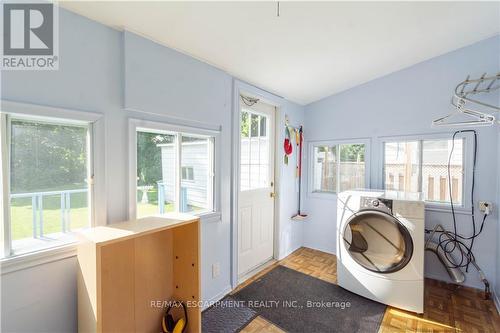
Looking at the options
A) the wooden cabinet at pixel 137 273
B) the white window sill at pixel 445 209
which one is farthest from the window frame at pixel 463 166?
the wooden cabinet at pixel 137 273

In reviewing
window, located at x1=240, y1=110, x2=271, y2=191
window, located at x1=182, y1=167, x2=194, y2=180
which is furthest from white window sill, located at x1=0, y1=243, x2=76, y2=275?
window, located at x1=240, y1=110, x2=271, y2=191

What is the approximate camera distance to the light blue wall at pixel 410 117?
2.25m

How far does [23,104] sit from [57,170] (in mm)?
368

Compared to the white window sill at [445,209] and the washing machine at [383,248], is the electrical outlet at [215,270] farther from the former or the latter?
the white window sill at [445,209]

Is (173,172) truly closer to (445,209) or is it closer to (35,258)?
(35,258)

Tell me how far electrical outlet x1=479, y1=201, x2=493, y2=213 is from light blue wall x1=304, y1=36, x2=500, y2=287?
61 millimetres

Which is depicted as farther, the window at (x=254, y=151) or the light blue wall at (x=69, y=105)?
the window at (x=254, y=151)

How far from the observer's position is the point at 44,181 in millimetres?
1217

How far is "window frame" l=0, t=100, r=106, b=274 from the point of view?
1074 mm

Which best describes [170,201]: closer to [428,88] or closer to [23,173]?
[23,173]

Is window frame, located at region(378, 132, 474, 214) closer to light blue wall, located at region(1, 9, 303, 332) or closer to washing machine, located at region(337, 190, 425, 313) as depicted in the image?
washing machine, located at region(337, 190, 425, 313)

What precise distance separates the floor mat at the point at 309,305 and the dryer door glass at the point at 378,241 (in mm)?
385

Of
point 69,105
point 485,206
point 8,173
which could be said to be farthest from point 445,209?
point 8,173

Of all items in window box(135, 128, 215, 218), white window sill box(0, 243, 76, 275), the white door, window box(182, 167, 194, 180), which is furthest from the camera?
the white door
